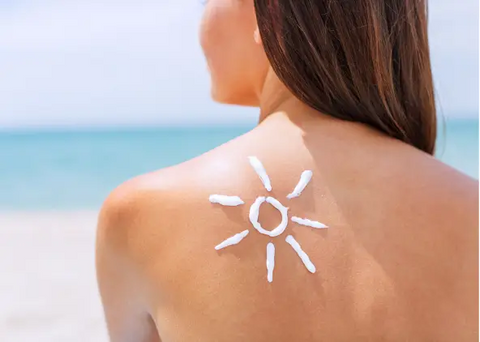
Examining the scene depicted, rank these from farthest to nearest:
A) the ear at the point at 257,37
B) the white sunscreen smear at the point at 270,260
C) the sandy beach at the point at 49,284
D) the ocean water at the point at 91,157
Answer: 1. the ocean water at the point at 91,157
2. the sandy beach at the point at 49,284
3. the ear at the point at 257,37
4. the white sunscreen smear at the point at 270,260

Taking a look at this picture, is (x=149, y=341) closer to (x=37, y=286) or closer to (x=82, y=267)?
(x=37, y=286)

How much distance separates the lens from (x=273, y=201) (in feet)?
2.32

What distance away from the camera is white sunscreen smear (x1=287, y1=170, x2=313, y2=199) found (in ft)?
2.34

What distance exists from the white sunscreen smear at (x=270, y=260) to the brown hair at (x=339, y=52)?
23 cm

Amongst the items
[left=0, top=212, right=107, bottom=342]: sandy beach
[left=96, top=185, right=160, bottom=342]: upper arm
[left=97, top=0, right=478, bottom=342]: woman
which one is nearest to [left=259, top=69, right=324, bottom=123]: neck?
[left=97, top=0, right=478, bottom=342]: woman

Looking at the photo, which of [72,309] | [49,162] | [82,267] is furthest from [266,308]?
[49,162]

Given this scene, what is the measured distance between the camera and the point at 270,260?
2.27ft

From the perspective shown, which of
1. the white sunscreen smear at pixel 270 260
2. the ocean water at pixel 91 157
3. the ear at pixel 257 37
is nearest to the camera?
the white sunscreen smear at pixel 270 260

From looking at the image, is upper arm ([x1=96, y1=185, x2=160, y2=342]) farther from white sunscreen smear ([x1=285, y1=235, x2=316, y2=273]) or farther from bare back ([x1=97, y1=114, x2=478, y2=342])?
white sunscreen smear ([x1=285, y1=235, x2=316, y2=273])

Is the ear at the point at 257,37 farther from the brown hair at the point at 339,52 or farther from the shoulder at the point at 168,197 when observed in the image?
the shoulder at the point at 168,197

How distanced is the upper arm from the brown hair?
1.02 feet

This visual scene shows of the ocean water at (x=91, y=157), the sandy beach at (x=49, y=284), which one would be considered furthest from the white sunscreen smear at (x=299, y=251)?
the sandy beach at (x=49, y=284)

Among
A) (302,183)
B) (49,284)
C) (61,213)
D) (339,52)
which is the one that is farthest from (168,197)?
(61,213)

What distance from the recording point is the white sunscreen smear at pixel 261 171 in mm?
714
